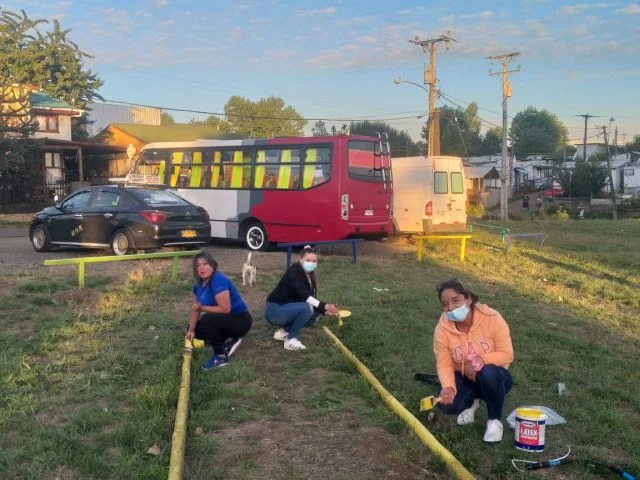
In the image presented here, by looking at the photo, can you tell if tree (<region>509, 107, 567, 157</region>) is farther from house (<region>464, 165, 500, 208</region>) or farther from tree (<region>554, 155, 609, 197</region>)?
tree (<region>554, 155, 609, 197</region>)

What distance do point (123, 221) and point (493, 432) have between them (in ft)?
32.4

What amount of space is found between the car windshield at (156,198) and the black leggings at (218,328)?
7069 millimetres

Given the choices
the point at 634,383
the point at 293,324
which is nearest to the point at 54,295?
the point at 293,324

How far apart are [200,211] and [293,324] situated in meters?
7.25

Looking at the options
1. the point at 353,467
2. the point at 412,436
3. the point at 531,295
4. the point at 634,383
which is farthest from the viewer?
the point at 531,295

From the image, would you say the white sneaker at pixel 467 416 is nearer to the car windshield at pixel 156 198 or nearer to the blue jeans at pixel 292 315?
the blue jeans at pixel 292 315

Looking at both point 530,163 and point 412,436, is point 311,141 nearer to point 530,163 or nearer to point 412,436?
point 412,436

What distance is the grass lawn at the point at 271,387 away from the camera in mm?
4086

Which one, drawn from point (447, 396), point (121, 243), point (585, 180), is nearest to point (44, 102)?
point (121, 243)

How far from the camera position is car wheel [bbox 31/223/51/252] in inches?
557

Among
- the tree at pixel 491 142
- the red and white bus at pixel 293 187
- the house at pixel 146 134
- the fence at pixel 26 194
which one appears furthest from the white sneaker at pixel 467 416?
the tree at pixel 491 142

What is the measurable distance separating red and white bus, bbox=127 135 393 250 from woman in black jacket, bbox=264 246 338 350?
24.6 feet

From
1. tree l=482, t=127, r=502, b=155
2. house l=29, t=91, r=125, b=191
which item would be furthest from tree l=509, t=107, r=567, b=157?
house l=29, t=91, r=125, b=191

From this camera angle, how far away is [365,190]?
1498 cm
